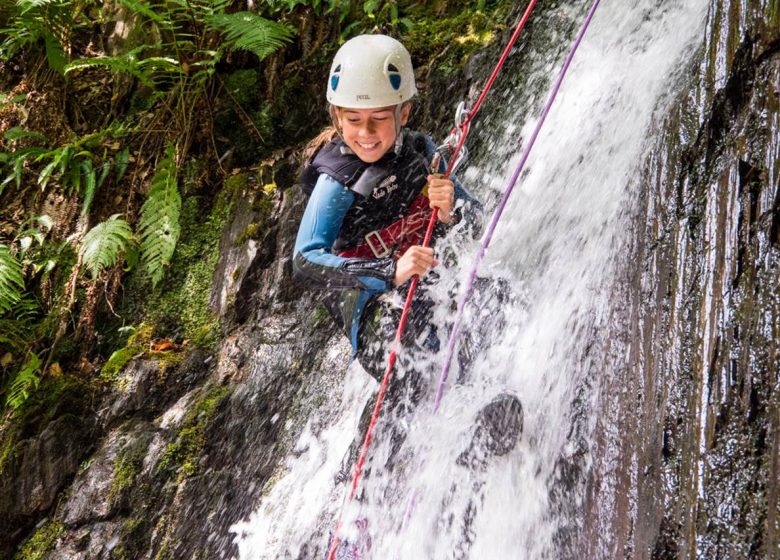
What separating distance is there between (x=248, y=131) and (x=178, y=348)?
6.43ft

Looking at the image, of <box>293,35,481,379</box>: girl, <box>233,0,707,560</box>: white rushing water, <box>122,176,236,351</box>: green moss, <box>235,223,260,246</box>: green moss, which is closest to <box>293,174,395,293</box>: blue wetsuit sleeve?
<box>293,35,481,379</box>: girl

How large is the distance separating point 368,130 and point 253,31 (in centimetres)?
269

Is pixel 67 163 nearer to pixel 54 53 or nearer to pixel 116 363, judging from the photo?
pixel 54 53

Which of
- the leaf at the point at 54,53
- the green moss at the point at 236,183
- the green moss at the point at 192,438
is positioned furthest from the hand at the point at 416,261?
the leaf at the point at 54,53

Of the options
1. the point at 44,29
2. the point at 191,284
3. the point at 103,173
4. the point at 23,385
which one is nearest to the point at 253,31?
the point at 103,173

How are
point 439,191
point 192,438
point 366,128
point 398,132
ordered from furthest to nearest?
1. point 192,438
2. point 398,132
3. point 366,128
4. point 439,191

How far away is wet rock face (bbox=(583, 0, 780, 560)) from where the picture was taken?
6.00ft

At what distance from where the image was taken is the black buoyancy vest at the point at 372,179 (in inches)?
111

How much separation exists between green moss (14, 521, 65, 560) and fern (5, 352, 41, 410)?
92 cm

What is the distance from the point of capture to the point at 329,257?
2709 mm

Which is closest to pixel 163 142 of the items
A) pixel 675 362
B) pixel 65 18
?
pixel 65 18

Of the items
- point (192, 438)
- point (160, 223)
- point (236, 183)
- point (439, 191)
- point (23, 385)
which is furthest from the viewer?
point (236, 183)

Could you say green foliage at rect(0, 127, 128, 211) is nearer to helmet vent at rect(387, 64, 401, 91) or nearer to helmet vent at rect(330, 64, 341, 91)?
helmet vent at rect(330, 64, 341, 91)

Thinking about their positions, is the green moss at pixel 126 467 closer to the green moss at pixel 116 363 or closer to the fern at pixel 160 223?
the green moss at pixel 116 363
